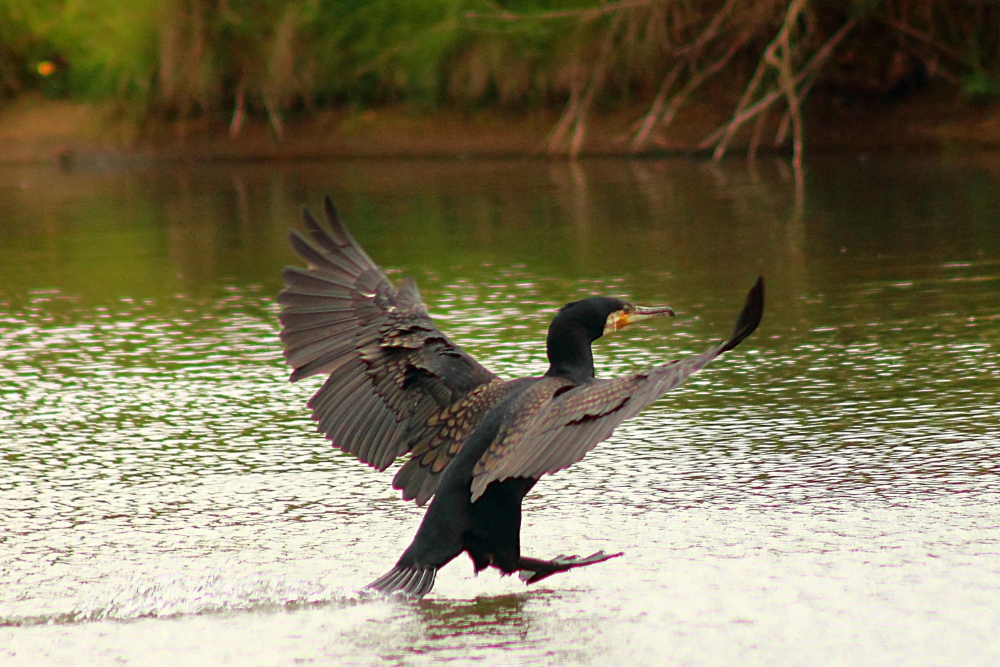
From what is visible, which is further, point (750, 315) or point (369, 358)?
point (369, 358)

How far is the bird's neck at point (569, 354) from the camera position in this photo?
12.8ft

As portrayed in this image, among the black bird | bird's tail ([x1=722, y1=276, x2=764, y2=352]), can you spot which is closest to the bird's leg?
the black bird

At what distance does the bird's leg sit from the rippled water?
0.05 metres

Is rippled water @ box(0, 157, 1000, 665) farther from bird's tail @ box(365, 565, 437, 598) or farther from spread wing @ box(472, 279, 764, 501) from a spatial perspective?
spread wing @ box(472, 279, 764, 501)

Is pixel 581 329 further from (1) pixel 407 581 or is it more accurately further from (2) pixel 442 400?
(1) pixel 407 581

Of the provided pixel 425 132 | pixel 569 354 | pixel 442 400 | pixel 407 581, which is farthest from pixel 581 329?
pixel 425 132

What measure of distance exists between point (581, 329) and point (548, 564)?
63 centimetres

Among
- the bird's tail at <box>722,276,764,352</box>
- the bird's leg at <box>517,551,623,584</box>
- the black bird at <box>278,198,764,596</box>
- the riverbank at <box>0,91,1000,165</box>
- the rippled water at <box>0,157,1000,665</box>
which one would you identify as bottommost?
the riverbank at <box>0,91,1000,165</box>

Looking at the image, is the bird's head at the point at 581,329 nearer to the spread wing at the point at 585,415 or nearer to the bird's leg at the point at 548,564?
the spread wing at the point at 585,415

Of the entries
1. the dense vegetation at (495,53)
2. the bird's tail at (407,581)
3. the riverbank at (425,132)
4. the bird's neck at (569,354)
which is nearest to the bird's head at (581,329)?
the bird's neck at (569,354)

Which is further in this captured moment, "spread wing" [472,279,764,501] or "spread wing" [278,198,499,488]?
"spread wing" [278,198,499,488]

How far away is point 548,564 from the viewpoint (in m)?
3.83

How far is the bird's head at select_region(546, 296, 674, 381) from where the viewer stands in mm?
3918

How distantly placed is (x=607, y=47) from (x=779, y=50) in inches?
97.3
